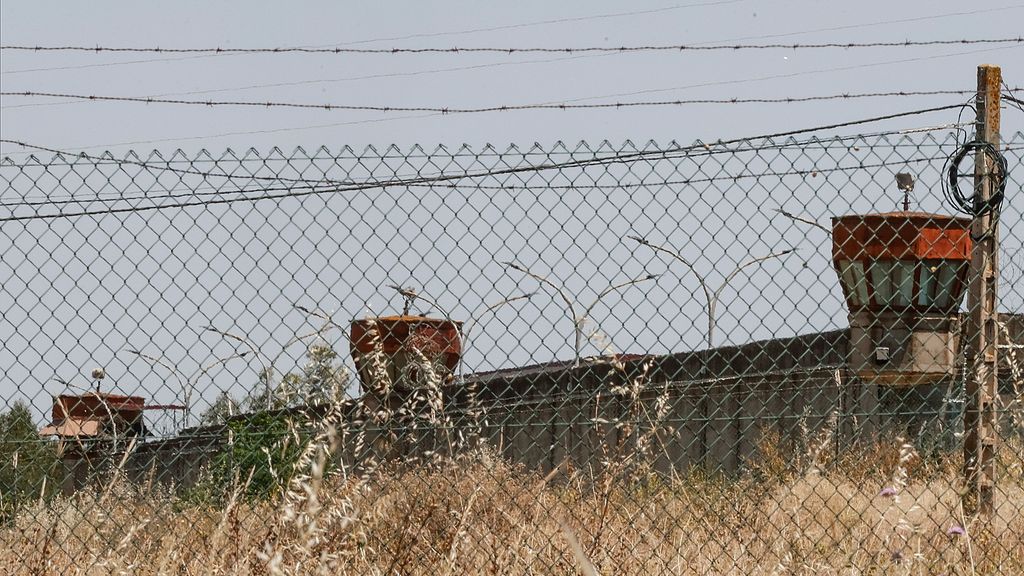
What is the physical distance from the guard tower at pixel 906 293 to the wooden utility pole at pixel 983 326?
0.50 metres

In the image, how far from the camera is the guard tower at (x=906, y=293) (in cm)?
625

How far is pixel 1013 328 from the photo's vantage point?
10227mm

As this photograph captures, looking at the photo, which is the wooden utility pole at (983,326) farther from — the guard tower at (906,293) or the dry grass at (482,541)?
the guard tower at (906,293)

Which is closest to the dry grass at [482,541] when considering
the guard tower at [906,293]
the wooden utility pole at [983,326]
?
the wooden utility pole at [983,326]

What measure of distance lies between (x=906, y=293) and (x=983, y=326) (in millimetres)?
928

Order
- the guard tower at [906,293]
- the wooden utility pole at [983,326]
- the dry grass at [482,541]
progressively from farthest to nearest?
the guard tower at [906,293]
the wooden utility pole at [983,326]
the dry grass at [482,541]

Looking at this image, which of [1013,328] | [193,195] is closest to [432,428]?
[193,195]

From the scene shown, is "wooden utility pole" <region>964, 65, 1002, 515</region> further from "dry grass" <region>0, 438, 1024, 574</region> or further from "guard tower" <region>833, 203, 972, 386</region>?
"guard tower" <region>833, 203, 972, 386</region>

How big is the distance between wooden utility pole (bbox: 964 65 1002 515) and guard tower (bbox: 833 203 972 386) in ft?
1.63

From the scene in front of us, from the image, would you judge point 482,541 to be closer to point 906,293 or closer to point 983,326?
point 983,326

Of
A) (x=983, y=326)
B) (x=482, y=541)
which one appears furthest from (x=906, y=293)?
(x=482, y=541)

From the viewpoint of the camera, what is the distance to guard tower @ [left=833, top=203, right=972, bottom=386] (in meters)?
6.25

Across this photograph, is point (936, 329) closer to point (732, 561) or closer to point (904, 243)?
point (904, 243)

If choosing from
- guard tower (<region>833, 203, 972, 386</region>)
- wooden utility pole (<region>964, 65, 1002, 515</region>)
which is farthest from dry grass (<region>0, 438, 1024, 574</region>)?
guard tower (<region>833, 203, 972, 386</region>)
